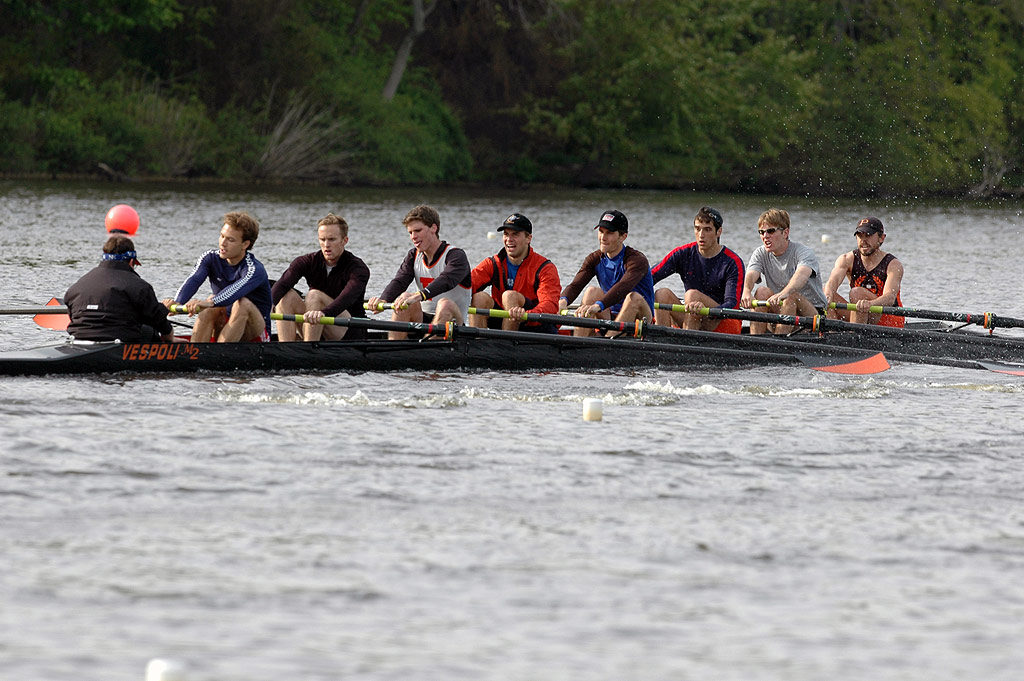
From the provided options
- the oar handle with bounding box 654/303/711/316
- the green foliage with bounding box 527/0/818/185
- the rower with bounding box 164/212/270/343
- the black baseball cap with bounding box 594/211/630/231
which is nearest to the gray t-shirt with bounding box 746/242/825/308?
the oar handle with bounding box 654/303/711/316

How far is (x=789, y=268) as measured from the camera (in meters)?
14.4

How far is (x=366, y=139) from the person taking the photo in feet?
174

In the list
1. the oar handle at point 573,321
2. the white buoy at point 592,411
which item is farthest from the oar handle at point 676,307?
the white buoy at point 592,411

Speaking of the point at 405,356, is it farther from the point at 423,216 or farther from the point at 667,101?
the point at 667,101

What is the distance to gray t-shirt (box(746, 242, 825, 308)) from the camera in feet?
46.9

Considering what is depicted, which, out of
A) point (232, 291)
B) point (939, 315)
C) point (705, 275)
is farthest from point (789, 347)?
point (232, 291)

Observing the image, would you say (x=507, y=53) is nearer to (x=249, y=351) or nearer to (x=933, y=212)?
(x=933, y=212)

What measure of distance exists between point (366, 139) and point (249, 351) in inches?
1656

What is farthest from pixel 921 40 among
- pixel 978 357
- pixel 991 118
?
pixel 978 357

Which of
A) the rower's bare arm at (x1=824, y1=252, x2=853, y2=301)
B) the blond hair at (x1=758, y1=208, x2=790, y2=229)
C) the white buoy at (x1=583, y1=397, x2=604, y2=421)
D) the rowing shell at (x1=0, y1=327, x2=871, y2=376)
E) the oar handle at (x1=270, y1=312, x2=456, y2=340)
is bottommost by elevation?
the white buoy at (x1=583, y1=397, x2=604, y2=421)

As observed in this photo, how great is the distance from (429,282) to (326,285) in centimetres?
90

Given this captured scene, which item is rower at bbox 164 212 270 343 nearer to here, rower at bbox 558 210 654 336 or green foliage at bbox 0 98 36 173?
rower at bbox 558 210 654 336

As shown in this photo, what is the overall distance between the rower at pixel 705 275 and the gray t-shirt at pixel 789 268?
0.61 metres

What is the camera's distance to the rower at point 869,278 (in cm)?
1443
